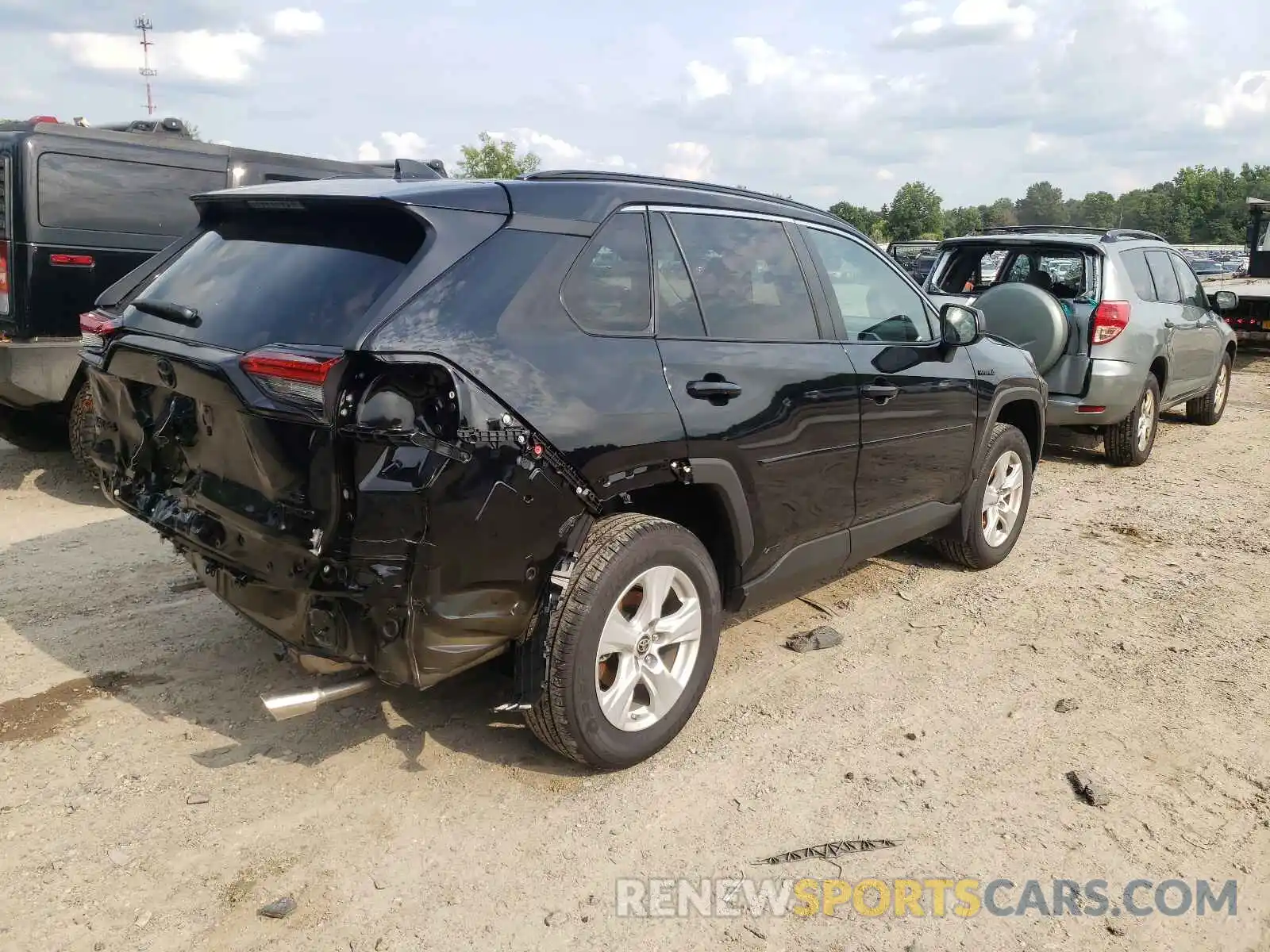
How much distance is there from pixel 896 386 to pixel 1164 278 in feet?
18.6

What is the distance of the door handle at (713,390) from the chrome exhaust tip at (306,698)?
1389 millimetres

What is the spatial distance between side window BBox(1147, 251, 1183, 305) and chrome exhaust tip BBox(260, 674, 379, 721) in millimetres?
7774

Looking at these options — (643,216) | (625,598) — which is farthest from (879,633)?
(643,216)

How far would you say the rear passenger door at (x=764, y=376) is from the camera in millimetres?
3377

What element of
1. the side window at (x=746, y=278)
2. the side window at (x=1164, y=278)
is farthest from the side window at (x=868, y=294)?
the side window at (x=1164, y=278)

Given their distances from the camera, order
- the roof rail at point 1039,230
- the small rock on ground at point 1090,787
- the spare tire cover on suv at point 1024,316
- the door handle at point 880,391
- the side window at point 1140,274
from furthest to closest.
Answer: the roof rail at point 1039,230, the side window at point 1140,274, the spare tire cover on suv at point 1024,316, the door handle at point 880,391, the small rock on ground at point 1090,787

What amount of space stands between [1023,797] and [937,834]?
412 mm

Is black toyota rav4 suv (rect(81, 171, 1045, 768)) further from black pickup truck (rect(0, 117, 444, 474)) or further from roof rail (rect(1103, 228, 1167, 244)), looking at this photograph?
roof rail (rect(1103, 228, 1167, 244))

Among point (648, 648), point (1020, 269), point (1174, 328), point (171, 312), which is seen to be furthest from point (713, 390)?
point (1174, 328)

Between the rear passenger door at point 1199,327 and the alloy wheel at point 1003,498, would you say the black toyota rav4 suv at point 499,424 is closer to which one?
the alloy wheel at point 1003,498

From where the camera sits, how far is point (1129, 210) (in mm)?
95812

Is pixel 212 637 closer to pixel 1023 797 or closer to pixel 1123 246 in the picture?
pixel 1023 797

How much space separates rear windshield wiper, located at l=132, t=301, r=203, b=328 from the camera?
10.2 ft

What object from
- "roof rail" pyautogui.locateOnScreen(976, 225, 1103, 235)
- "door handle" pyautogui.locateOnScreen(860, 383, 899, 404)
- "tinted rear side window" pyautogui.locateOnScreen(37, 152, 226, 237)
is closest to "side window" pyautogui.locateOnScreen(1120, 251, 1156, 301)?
"roof rail" pyautogui.locateOnScreen(976, 225, 1103, 235)
